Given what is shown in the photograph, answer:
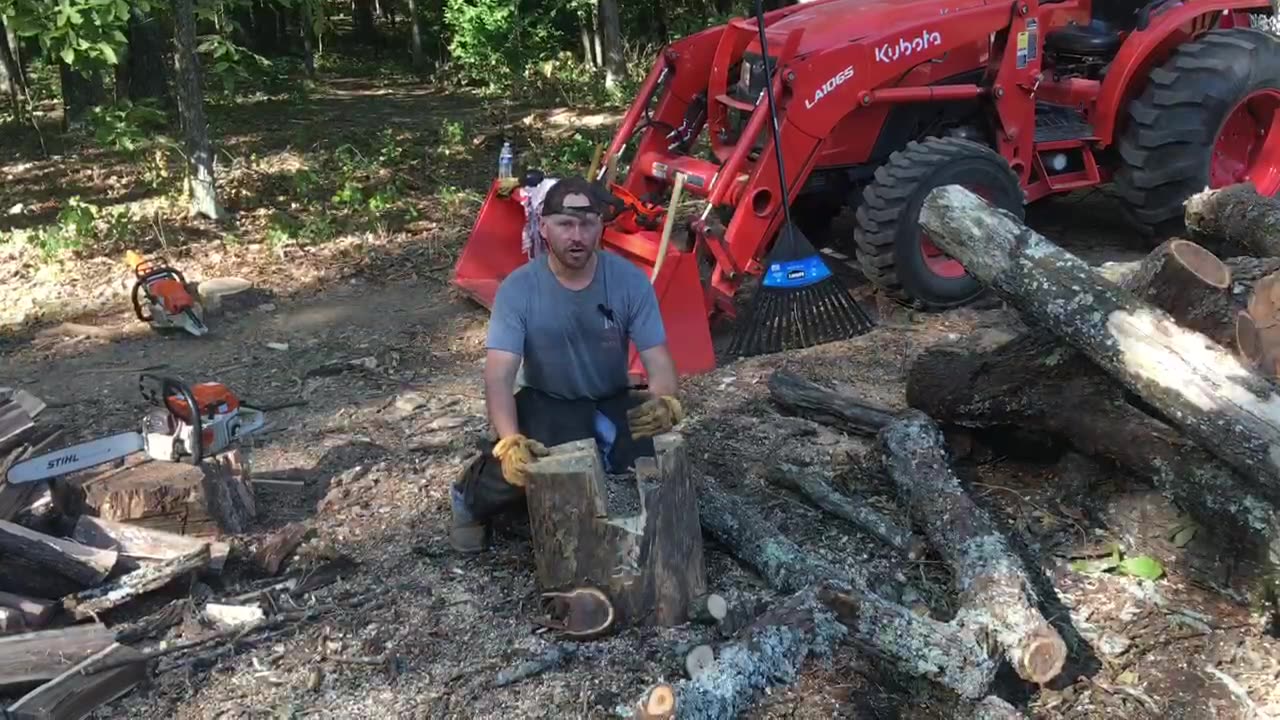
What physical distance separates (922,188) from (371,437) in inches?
120

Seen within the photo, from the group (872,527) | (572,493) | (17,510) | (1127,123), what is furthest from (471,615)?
(1127,123)

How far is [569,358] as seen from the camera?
12.9ft

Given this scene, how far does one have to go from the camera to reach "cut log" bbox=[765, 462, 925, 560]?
3771 millimetres

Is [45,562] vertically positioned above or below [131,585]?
above

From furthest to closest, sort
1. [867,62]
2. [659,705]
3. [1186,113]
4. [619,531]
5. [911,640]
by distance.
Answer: [1186,113], [867,62], [619,531], [911,640], [659,705]

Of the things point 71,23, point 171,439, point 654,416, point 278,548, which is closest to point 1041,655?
point 654,416

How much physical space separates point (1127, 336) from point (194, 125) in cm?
716

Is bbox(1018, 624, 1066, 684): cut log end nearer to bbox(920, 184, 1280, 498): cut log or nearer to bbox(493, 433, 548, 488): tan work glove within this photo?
bbox(920, 184, 1280, 498): cut log

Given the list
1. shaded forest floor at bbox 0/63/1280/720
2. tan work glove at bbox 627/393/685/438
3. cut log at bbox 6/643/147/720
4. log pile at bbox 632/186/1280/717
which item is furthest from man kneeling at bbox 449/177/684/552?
cut log at bbox 6/643/147/720

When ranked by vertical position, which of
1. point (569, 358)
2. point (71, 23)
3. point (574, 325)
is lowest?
point (569, 358)

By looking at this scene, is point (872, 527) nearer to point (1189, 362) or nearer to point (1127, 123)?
point (1189, 362)

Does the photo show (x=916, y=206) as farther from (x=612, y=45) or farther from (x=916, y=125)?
(x=612, y=45)

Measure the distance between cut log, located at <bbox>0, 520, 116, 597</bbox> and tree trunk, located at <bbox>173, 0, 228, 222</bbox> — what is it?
5.53 m

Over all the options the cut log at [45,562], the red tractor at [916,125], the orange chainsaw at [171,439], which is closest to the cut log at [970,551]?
the red tractor at [916,125]
